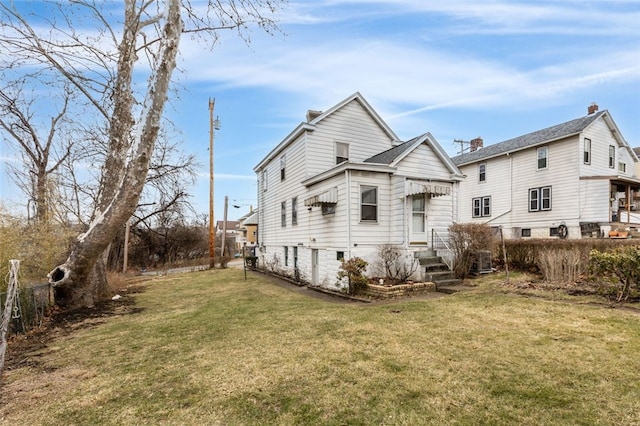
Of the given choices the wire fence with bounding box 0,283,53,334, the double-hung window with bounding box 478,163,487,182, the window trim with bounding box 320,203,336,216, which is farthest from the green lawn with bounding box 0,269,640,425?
the double-hung window with bounding box 478,163,487,182

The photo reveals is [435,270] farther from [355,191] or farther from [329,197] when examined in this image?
[329,197]

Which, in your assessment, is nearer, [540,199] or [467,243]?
[467,243]

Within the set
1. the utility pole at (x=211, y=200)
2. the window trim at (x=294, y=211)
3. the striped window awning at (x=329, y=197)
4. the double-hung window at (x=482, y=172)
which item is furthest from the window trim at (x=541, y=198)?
the utility pole at (x=211, y=200)

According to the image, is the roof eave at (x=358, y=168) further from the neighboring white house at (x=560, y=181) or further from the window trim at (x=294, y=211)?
the neighboring white house at (x=560, y=181)

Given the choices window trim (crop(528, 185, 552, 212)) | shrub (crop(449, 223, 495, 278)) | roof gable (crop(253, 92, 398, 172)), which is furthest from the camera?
window trim (crop(528, 185, 552, 212))

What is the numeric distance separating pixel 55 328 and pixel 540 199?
2232 cm

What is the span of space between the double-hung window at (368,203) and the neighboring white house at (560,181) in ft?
42.3

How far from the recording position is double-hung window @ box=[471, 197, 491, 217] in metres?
21.5

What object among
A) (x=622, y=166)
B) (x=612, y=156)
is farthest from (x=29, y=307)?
(x=622, y=166)

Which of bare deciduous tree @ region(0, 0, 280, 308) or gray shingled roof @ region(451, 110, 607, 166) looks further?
gray shingled roof @ region(451, 110, 607, 166)

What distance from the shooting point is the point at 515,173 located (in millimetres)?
19828

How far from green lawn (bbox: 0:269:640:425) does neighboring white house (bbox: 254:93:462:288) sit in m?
3.91

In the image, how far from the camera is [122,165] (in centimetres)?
813

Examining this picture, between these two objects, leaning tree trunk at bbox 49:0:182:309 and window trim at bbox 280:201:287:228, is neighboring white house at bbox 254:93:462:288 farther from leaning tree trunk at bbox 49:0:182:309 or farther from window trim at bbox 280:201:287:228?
leaning tree trunk at bbox 49:0:182:309
